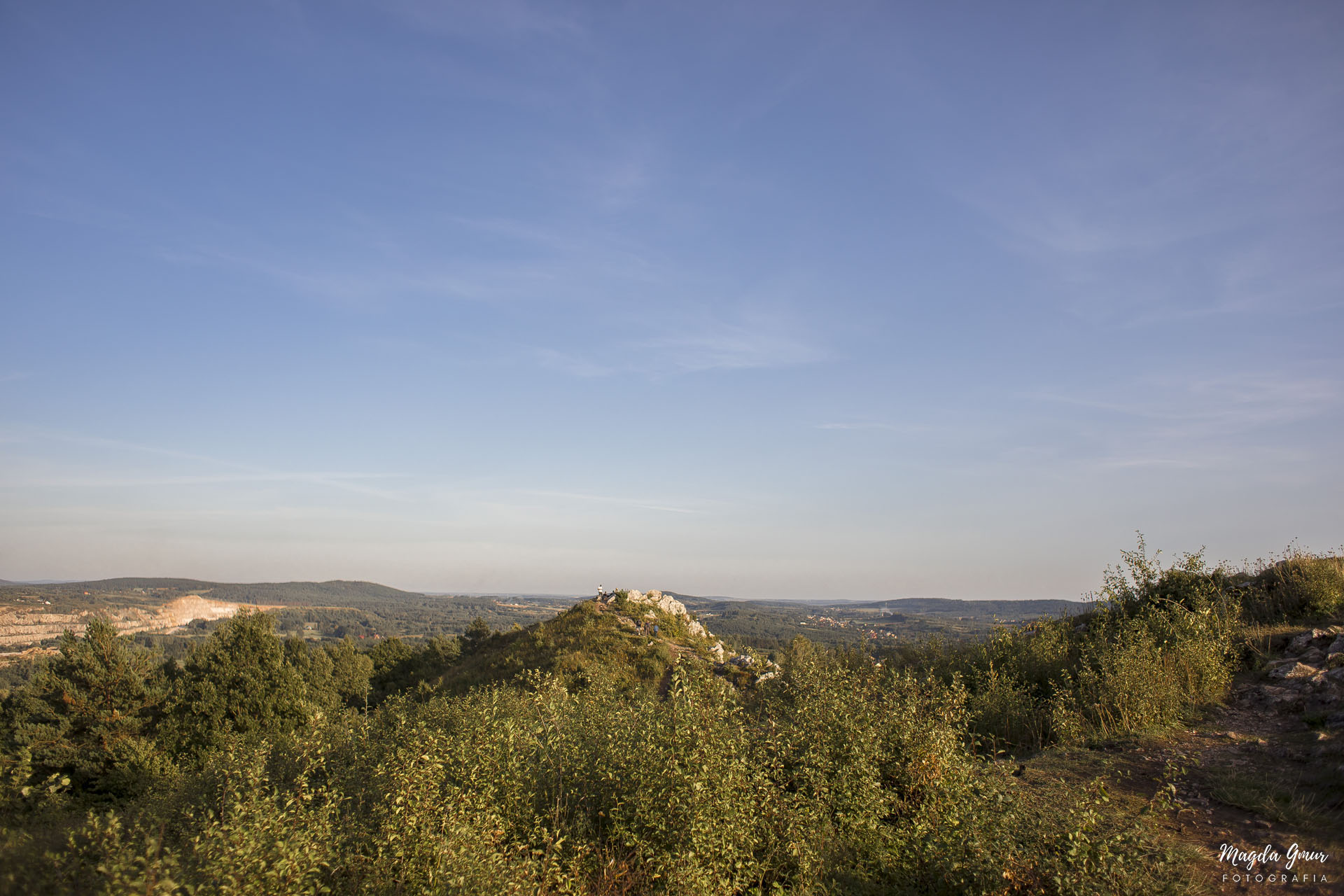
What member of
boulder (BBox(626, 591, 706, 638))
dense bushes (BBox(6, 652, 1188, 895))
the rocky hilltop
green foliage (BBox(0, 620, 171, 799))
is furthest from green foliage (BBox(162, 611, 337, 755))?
dense bushes (BBox(6, 652, 1188, 895))

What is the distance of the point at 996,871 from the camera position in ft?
17.7

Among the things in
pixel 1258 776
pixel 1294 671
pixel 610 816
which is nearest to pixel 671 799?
pixel 610 816

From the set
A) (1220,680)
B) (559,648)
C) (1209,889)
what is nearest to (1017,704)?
(1220,680)

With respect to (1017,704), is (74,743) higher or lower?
lower

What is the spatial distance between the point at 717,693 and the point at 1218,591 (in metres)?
15.0

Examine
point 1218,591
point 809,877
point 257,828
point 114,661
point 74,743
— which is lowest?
point 74,743

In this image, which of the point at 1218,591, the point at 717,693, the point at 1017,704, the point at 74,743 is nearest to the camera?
the point at 717,693

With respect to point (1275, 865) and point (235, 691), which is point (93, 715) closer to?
point (235, 691)

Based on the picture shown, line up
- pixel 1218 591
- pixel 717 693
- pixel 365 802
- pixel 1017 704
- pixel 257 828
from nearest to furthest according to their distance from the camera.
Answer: pixel 257 828
pixel 365 802
pixel 717 693
pixel 1017 704
pixel 1218 591

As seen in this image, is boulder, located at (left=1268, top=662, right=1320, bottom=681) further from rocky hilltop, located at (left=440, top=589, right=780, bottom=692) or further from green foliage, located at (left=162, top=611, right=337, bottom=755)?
green foliage, located at (left=162, top=611, right=337, bottom=755)

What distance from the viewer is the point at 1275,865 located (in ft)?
19.5

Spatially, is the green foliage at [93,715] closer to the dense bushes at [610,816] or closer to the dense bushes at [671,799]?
the dense bushes at [671,799]

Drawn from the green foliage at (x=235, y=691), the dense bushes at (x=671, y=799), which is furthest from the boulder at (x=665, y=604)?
the dense bushes at (x=671, y=799)

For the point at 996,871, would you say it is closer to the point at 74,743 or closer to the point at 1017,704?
the point at 1017,704
